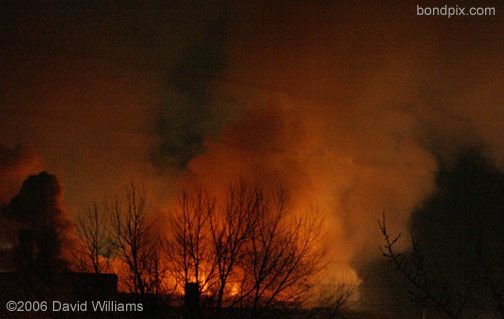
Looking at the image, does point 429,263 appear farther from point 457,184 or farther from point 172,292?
point 172,292

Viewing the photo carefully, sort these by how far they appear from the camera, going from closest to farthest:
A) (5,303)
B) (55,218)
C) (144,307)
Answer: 1. (144,307)
2. (5,303)
3. (55,218)

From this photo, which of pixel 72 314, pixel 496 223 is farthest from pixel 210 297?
pixel 496 223

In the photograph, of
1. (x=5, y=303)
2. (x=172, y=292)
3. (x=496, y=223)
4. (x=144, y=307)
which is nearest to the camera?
(x=144, y=307)

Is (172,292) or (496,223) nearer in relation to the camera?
(172,292)

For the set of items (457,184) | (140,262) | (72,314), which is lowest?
(72,314)

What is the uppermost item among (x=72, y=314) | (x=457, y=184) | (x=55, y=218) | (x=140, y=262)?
(x=457, y=184)

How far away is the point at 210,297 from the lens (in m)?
16.5

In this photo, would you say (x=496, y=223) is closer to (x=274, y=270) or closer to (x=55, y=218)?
(x=55, y=218)

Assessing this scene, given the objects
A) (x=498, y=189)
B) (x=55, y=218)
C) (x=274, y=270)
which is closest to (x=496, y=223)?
(x=498, y=189)

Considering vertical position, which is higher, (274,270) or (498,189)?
(498,189)

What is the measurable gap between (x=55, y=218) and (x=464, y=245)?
27.9 metres

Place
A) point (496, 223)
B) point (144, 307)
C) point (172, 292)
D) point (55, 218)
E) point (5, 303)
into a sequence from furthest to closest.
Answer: point (496, 223) < point (55, 218) < point (5, 303) < point (172, 292) < point (144, 307)

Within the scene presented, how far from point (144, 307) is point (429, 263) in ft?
118

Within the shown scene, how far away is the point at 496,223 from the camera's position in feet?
138
